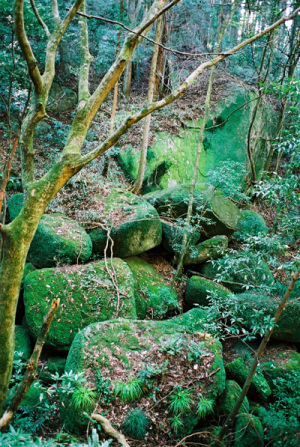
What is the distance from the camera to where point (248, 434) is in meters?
4.28

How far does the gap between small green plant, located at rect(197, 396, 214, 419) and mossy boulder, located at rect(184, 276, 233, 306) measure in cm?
290

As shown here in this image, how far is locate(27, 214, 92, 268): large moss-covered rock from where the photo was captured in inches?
242

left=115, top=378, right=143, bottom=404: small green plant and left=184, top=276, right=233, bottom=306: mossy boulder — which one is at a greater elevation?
left=115, top=378, right=143, bottom=404: small green plant

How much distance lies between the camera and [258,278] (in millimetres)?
6469

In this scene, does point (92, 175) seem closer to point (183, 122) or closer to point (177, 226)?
point (177, 226)

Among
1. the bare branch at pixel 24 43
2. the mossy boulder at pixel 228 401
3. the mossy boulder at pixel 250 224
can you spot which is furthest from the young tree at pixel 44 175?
the mossy boulder at pixel 250 224

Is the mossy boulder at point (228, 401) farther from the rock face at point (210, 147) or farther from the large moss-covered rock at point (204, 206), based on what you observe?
the rock face at point (210, 147)

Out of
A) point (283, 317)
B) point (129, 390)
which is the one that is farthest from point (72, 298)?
point (283, 317)

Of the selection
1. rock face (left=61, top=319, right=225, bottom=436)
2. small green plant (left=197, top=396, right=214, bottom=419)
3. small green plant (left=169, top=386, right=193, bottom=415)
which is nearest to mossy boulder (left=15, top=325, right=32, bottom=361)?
rock face (left=61, top=319, right=225, bottom=436)

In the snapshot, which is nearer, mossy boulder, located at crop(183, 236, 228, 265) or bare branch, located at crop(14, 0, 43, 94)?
bare branch, located at crop(14, 0, 43, 94)

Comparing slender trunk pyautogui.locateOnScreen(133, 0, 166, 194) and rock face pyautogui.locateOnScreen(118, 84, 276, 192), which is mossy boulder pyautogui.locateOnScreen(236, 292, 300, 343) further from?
rock face pyautogui.locateOnScreen(118, 84, 276, 192)

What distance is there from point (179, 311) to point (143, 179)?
4.26 metres

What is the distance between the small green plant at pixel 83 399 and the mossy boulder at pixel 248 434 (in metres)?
1.97

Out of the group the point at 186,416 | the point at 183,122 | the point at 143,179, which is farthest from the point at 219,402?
the point at 183,122
